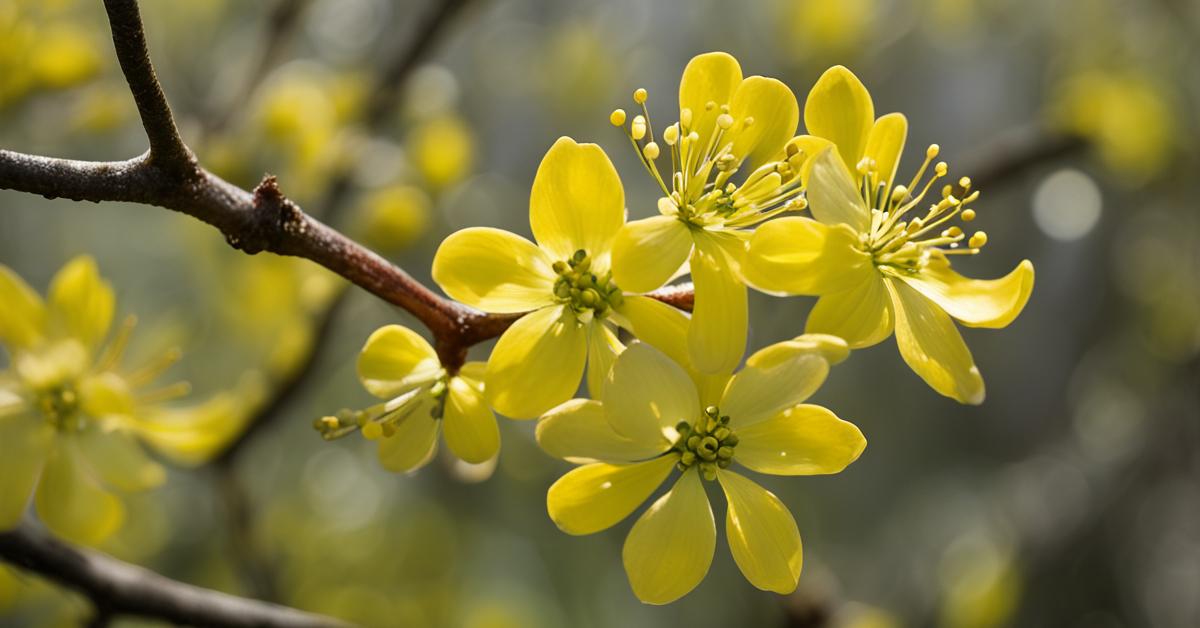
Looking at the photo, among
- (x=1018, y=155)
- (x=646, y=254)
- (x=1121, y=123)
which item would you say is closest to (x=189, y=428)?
(x=646, y=254)

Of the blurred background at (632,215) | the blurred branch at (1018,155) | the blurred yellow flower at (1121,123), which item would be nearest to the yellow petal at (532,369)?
the blurred background at (632,215)

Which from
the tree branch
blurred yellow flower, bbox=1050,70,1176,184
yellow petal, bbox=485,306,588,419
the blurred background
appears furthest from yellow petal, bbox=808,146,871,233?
blurred yellow flower, bbox=1050,70,1176,184

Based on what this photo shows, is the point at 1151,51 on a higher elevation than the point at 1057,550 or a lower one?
higher

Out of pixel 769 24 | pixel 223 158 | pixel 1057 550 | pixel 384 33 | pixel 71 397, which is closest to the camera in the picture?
pixel 71 397

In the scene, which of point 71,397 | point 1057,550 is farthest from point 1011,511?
point 71,397

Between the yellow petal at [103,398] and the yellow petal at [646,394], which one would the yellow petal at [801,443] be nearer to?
the yellow petal at [646,394]

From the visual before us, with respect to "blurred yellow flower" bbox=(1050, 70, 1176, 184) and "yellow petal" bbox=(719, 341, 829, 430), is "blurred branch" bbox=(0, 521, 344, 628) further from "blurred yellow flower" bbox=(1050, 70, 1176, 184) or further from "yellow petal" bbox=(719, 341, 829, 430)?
"blurred yellow flower" bbox=(1050, 70, 1176, 184)

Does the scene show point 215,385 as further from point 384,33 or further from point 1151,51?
point 1151,51
